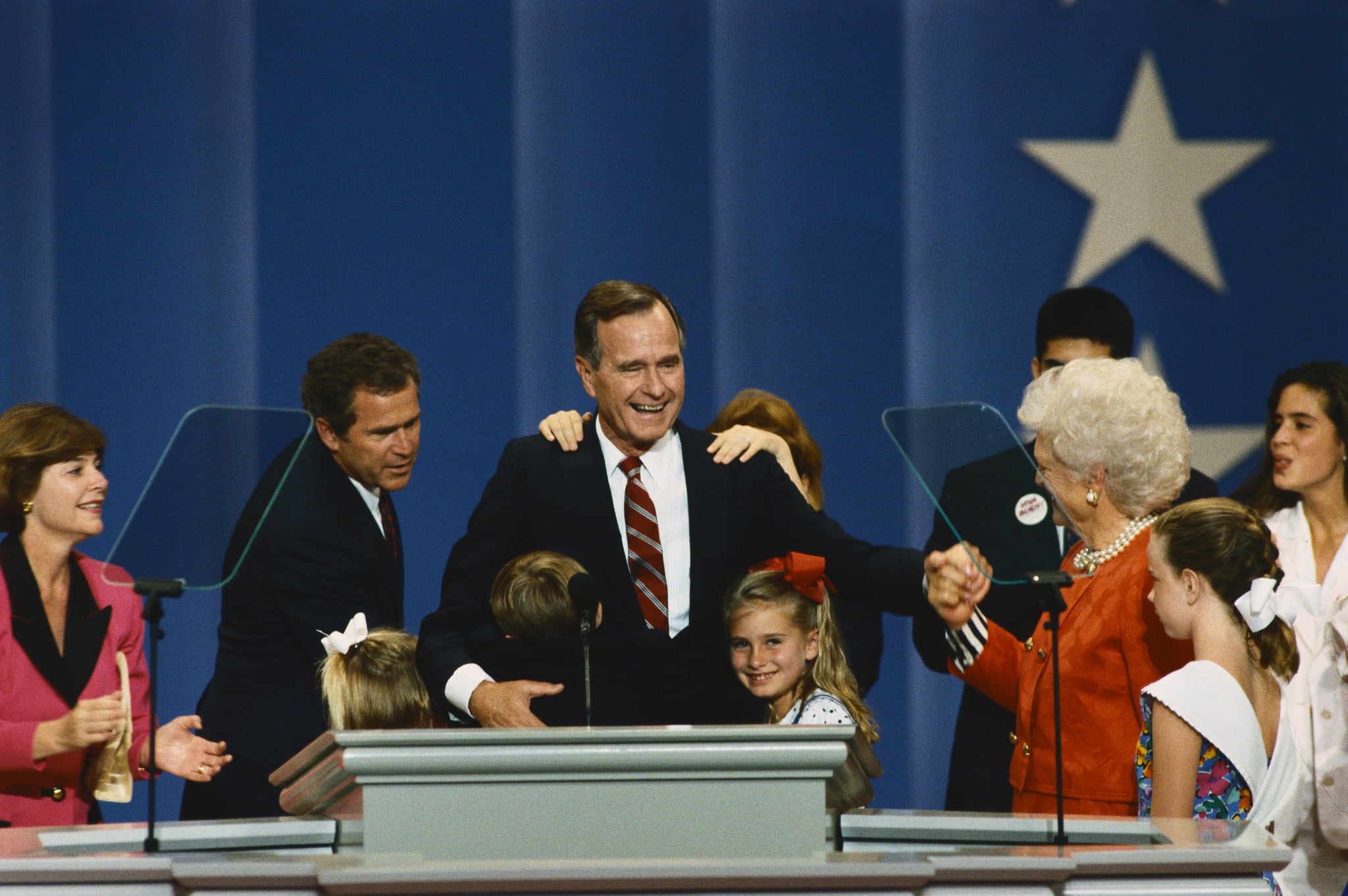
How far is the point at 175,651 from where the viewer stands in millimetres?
4586

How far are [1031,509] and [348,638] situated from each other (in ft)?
4.09

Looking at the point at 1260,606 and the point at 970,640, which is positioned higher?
the point at 1260,606

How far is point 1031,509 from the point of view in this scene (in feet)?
6.79

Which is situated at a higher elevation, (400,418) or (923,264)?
(923,264)

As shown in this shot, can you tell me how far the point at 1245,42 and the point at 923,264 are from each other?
1.33 m

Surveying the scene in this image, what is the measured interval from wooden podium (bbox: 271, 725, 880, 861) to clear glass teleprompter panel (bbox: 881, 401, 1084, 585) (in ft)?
1.61

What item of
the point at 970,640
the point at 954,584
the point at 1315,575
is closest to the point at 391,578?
the point at 970,640

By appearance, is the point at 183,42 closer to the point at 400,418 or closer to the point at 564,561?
the point at 400,418

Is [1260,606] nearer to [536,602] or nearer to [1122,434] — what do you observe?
[1122,434]

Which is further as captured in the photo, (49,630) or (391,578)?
(391,578)

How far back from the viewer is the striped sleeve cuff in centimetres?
273

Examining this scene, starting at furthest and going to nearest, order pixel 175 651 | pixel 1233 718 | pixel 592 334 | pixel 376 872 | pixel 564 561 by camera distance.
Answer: pixel 175 651
pixel 592 334
pixel 564 561
pixel 1233 718
pixel 376 872

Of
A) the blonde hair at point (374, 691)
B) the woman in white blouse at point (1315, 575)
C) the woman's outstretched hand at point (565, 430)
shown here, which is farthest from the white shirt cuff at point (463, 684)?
the woman in white blouse at point (1315, 575)

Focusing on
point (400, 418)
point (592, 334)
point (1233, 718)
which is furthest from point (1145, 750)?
point (400, 418)
